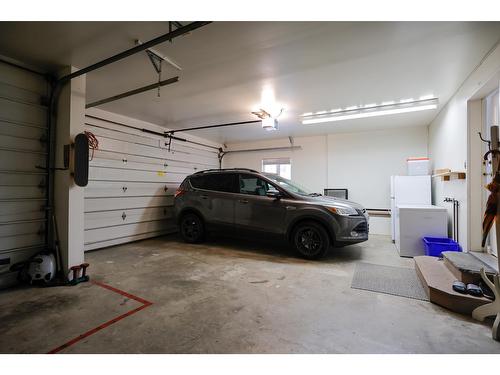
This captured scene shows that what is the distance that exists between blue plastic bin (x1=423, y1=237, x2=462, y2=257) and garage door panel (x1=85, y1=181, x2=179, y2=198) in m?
5.45

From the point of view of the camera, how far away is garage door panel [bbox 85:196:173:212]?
4320mm

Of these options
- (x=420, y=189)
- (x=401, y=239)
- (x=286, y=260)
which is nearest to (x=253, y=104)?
(x=286, y=260)

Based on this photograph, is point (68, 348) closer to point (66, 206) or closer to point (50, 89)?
point (66, 206)

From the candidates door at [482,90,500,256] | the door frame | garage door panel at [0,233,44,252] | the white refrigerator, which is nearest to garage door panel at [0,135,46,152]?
garage door panel at [0,233,44,252]

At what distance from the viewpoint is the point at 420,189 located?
4.75m

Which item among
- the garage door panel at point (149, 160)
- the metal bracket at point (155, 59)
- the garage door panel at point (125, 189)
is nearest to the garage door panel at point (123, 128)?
the garage door panel at point (149, 160)

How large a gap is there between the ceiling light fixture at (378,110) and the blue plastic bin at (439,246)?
92.3 inches

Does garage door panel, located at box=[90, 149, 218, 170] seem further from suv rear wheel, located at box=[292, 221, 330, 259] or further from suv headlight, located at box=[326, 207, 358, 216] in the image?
suv headlight, located at box=[326, 207, 358, 216]

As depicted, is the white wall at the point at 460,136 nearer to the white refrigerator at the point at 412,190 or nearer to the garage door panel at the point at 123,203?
the white refrigerator at the point at 412,190

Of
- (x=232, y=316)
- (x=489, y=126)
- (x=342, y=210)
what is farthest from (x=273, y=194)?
(x=489, y=126)

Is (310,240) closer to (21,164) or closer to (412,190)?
(412,190)

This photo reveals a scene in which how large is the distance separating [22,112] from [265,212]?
12.0ft

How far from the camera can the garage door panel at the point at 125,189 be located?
434cm

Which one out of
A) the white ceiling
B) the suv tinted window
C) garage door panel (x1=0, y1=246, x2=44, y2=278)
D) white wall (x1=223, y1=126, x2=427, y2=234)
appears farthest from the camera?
white wall (x1=223, y1=126, x2=427, y2=234)
